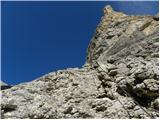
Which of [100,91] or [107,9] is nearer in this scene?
[100,91]

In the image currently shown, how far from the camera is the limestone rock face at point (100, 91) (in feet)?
67.5

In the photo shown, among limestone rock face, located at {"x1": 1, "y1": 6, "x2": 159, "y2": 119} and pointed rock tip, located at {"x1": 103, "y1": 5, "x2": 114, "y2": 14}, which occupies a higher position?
pointed rock tip, located at {"x1": 103, "y1": 5, "x2": 114, "y2": 14}

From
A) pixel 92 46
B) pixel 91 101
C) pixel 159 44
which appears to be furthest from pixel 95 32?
pixel 91 101

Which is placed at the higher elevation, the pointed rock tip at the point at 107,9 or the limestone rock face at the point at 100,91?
the pointed rock tip at the point at 107,9

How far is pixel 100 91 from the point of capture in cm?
2391

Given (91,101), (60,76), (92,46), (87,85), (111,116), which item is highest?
(92,46)

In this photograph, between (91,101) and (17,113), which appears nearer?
(17,113)

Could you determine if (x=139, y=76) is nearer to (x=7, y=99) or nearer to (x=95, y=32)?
(x=7, y=99)

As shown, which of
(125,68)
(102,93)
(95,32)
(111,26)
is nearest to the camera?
(102,93)

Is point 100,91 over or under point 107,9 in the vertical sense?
under

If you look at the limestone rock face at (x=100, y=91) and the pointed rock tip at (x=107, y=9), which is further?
the pointed rock tip at (x=107, y=9)

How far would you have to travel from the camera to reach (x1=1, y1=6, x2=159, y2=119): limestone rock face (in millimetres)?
20578

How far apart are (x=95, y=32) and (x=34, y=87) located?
75.5ft

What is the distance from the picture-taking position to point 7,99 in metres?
21.7
